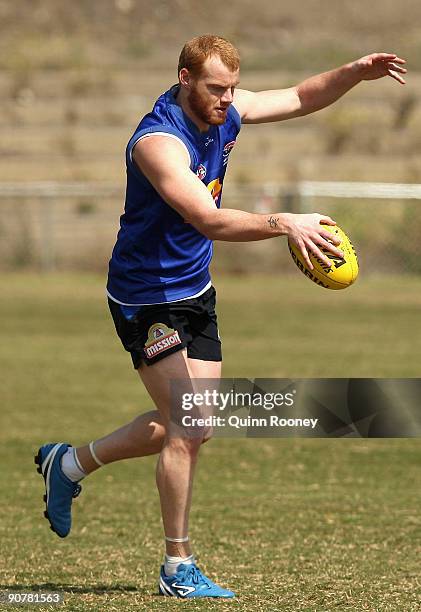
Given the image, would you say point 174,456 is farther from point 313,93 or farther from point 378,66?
point 378,66

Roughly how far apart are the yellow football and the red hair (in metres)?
0.79

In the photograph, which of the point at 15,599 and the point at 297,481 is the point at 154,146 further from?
the point at 297,481

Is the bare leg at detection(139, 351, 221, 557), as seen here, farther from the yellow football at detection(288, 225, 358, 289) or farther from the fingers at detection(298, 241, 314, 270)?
the fingers at detection(298, 241, 314, 270)

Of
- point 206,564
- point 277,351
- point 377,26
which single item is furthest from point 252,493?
point 377,26

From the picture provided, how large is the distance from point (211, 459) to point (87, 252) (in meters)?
19.0

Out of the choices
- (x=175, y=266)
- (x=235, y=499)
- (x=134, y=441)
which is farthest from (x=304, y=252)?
(x=235, y=499)

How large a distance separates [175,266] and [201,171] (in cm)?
40

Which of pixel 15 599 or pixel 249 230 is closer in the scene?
pixel 249 230

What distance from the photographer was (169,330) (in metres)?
5.22

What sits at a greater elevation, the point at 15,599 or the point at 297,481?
the point at 15,599

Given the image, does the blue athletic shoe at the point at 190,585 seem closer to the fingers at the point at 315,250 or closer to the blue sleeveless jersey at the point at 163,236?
the blue sleeveless jersey at the point at 163,236

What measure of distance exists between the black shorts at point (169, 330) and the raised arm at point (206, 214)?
19.8 inches

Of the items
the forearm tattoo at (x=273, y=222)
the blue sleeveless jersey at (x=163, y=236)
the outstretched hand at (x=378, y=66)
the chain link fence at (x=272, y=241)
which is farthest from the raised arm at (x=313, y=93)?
the chain link fence at (x=272, y=241)

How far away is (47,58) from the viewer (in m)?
42.4
